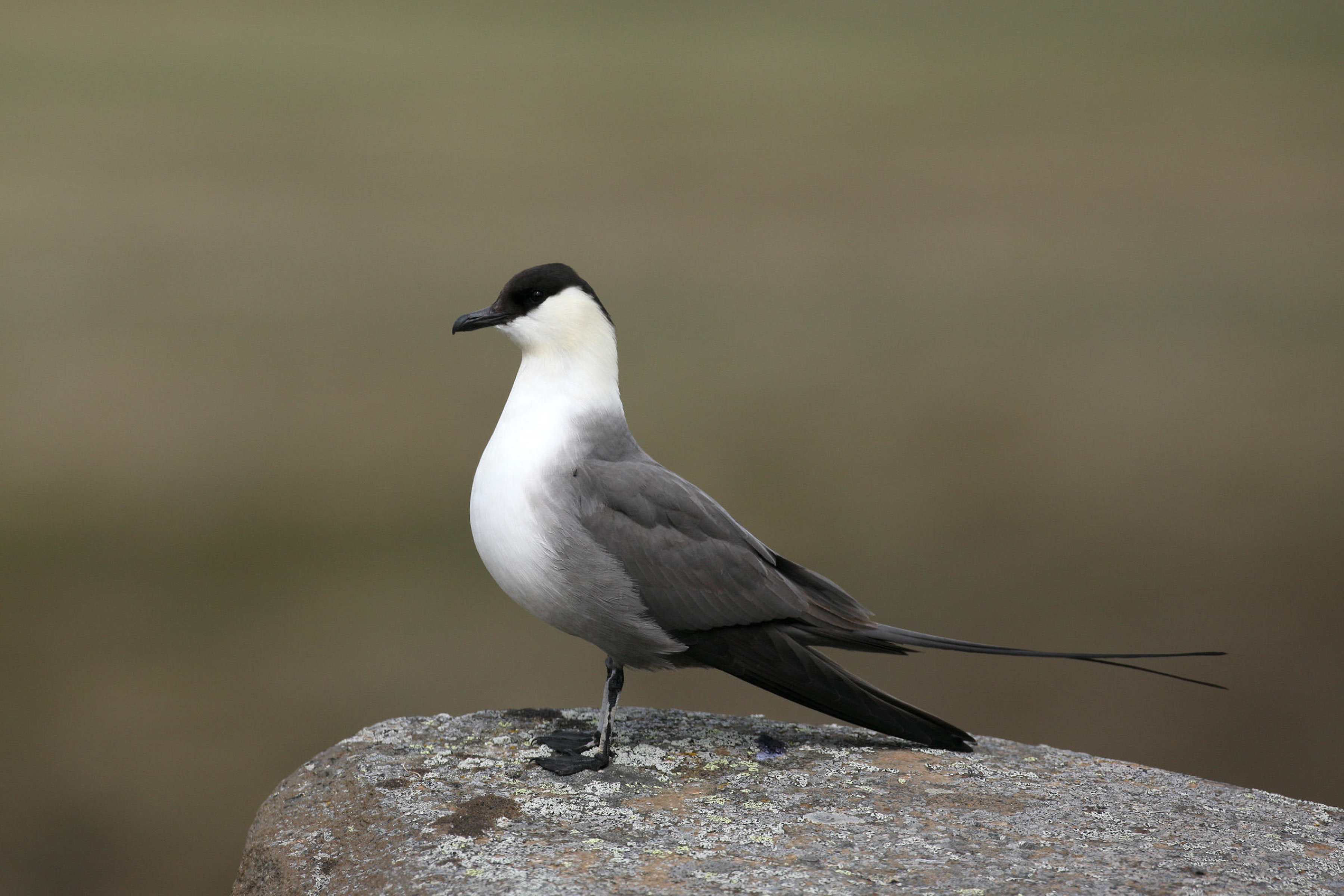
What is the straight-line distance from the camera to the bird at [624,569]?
3.39m

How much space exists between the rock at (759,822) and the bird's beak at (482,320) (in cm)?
130

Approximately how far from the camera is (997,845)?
9.55 ft

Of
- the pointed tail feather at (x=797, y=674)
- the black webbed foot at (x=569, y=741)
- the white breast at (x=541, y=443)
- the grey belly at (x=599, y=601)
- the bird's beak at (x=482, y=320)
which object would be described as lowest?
the black webbed foot at (x=569, y=741)

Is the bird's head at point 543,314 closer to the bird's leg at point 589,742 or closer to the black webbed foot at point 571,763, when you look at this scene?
the bird's leg at point 589,742

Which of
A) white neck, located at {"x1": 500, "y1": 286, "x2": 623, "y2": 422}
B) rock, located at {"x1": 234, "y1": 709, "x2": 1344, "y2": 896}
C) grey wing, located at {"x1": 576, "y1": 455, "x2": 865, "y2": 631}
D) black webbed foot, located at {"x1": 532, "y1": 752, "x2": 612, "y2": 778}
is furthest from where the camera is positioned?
white neck, located at {"x1": 500, "y1": 286, "x2": 623, "y2": 422}

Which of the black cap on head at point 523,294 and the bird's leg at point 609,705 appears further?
the black cap on head at point 523,294

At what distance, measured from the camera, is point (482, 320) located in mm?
3703

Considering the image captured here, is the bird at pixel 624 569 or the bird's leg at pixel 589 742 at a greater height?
the bird at pixel 624 569

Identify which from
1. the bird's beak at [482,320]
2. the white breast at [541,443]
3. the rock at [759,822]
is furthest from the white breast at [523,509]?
the rock at [759,822]

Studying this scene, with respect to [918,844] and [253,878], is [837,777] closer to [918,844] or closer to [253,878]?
[918,844]

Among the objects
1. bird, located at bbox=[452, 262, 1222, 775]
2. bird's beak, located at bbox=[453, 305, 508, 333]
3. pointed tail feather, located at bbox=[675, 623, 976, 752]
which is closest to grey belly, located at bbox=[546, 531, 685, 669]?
bird, located at bbox=[452, 262, 1222, 775]

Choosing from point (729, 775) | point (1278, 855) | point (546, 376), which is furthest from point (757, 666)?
point (1278, 855)

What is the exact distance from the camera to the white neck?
3.64 m

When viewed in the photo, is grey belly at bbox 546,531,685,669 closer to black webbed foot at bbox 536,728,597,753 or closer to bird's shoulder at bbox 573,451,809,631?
bird's shoulder at bbox 573,451,809,631
